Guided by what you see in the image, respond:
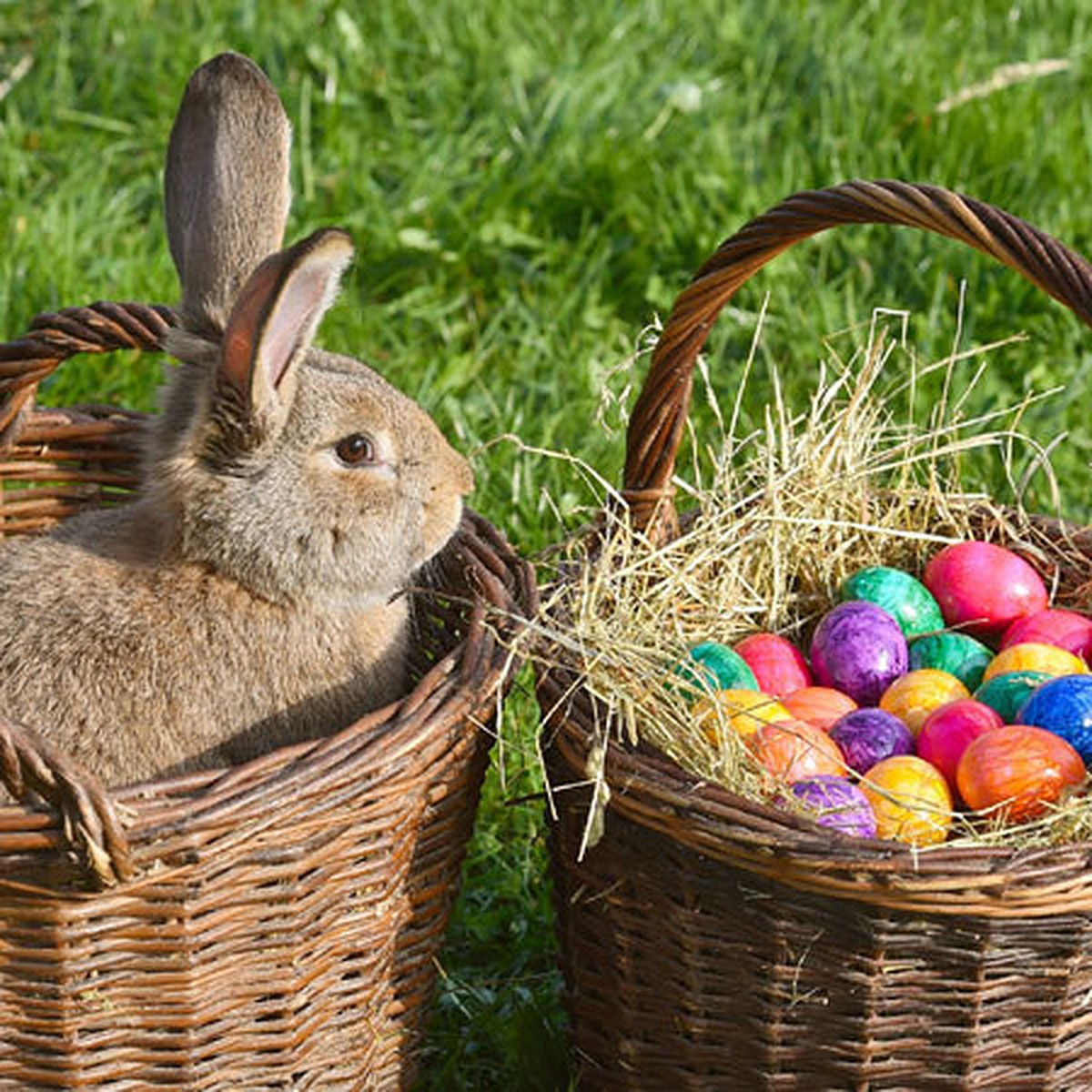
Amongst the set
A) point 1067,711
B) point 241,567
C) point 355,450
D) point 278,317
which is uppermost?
point 278,317

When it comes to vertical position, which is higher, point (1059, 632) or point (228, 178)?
point (228, 178)

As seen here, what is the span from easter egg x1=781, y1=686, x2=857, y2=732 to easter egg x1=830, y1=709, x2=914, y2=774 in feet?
0.18

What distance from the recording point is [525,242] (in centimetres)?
462

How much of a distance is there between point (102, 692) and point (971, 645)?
1.37 metres

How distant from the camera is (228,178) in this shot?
320 cm

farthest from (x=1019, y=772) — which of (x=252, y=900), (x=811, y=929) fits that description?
(x=252, y=900)

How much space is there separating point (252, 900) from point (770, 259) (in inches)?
46.2

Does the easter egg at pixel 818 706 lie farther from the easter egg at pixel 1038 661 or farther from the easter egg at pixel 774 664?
the easter egg at pixel 1038 661

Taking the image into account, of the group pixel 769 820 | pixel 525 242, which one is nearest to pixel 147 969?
pixel 769 820

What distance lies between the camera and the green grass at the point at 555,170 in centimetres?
430

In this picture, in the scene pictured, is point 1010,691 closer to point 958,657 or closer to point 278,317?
point 958,657

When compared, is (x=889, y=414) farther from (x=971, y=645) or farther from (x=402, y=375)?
(x=402, y=375)

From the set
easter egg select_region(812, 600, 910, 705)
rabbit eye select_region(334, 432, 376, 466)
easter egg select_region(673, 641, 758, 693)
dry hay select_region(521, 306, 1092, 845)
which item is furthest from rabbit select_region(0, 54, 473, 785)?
easter egg select_region(812, 600, 910, 705)

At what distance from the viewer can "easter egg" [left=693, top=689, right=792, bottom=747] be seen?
2.71 metres
